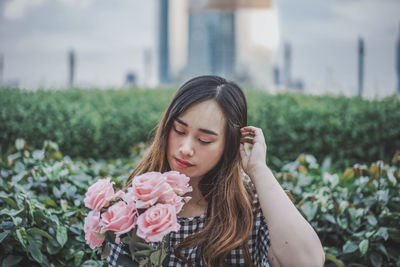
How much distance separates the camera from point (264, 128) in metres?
Answer: 4.75

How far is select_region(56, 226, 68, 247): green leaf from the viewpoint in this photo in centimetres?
182

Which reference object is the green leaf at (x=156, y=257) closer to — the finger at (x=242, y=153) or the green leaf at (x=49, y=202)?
the finger at (x=242, y=153)

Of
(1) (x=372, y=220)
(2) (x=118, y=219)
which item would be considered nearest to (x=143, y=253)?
(2) (x=118, y=219)

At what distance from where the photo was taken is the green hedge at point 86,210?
1.84 metres

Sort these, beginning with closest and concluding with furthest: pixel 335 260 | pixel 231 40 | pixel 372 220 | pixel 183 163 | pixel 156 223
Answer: pixel 156 223
pixel 183 163
pixel 335 260
pixel 372 220
pixel 231 40

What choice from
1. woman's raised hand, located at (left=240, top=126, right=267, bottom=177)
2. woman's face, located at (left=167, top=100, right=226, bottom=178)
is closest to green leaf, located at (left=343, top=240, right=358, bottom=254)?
woman's raised hand, located at (left=240, top=126, right=267, bottom=177)

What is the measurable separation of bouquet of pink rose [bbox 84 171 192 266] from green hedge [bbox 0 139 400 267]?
1.29 feet

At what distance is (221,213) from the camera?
65.7 inches

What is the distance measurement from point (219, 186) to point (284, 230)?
0.35m

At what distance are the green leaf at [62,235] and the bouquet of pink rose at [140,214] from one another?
56 centimetres

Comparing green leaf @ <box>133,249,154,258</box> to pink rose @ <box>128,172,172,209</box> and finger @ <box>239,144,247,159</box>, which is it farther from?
finger @ <box>239,144,247,159</box>

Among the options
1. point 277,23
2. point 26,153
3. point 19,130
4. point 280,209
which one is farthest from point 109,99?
point 277,23

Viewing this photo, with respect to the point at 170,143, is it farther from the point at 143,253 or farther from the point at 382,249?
the point at 382,249

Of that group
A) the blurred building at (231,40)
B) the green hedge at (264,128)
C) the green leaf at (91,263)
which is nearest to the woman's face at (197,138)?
the green leaf at (91,263)
